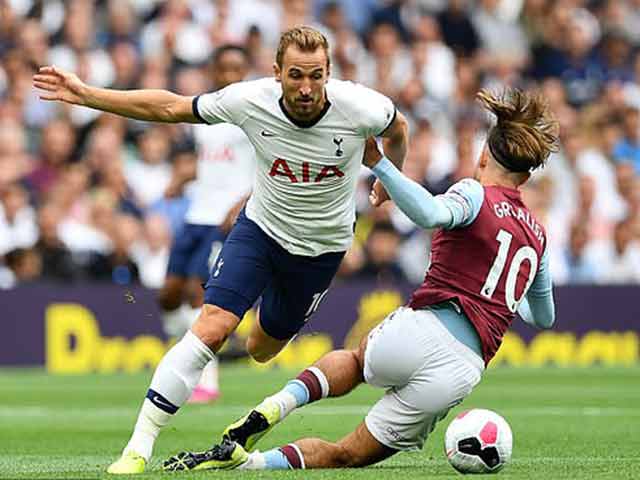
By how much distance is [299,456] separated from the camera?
25.3ft

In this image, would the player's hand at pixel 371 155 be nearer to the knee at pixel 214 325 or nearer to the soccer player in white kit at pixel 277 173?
the soccer player in white kit at pixel 277 173

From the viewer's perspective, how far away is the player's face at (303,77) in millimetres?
7672

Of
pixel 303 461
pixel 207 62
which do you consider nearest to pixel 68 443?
pixel 303 461

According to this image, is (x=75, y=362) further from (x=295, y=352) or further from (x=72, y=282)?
(x=295, y=352)

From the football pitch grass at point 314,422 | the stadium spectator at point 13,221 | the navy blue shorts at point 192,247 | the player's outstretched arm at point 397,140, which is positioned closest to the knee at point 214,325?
the football pitch grass at point 314,422

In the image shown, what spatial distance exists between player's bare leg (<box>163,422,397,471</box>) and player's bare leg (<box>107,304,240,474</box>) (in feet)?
0.55

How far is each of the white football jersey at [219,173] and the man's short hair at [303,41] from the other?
5478 millimetres

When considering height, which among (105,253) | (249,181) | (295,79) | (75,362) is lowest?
(75,362)

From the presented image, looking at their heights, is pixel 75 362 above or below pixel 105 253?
below

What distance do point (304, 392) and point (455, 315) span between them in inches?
34.2

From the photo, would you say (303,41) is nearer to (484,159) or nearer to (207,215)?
(484,159)

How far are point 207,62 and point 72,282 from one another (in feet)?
10.7

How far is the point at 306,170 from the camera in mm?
8070

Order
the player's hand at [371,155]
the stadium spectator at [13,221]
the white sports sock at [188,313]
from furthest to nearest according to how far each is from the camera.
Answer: the stadium spectator at [13,221]
the white sports sock at [188,313]
the player's hand at [371,155]
